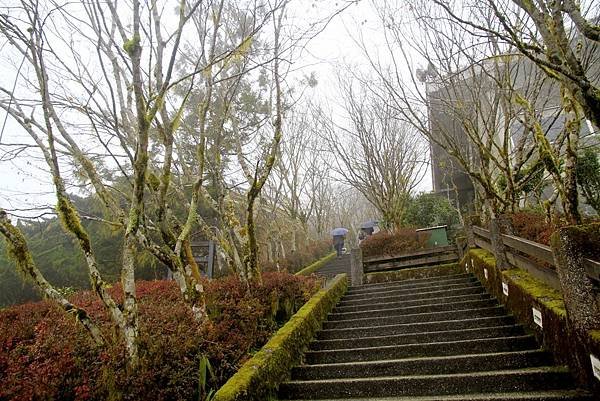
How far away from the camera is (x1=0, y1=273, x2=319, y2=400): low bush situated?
11.9ft

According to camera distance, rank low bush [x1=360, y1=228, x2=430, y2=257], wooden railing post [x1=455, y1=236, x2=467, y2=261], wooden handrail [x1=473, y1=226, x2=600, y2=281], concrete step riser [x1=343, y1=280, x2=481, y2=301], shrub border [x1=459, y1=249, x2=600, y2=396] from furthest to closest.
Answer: low bush [x1=360, y1=228, x2=430, y2=257]
wooden railing post [x1=455, y1=236, x2=467, y2=261]
concrete step riser [x1=343, y1=280, x2=481, y2=301]
shrub border [x1=459, y1=249, x2=600, y2=396]
wooden handrail [x1=473, y1=226, x2=600, y2=281]

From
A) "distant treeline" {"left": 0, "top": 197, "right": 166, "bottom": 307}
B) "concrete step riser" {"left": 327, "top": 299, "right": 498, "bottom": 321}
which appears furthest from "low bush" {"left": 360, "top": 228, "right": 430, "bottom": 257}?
"distant treeline" {"left": 0, "top": 197, "right": 166, "bottom": 307}

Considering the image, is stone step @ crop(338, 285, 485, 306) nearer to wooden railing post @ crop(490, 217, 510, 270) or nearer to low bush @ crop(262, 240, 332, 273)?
wooden railing post @ crop(490, 217, 510, 270)

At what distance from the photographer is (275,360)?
4254mm

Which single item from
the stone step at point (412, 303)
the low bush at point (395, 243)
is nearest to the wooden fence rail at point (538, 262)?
the stone step at point (412, 303)

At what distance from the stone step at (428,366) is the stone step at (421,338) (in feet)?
2.36

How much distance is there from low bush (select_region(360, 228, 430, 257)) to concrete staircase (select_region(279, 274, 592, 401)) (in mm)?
4707

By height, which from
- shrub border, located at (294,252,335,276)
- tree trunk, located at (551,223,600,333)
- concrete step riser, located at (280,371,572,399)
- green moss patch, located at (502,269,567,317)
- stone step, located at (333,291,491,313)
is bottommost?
shrub border, located at (294,252,335,276)

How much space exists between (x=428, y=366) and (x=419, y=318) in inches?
71.1

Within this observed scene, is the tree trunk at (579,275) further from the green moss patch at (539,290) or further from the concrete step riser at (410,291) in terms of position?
the concrete step riser at (410,291)

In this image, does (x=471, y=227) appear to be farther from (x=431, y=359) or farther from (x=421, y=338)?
(x=431, y=359)

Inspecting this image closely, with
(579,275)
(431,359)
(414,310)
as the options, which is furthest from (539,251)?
(414,310)

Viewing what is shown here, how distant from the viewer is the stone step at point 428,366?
3968 millimetres

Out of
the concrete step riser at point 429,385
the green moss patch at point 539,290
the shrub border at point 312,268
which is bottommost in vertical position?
the shrub border at point 312,268
